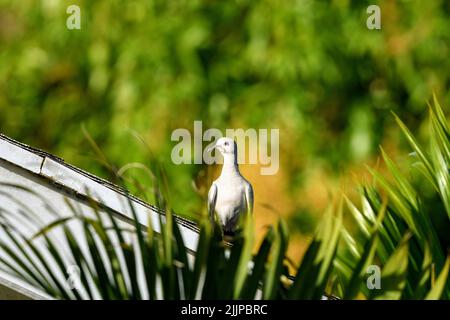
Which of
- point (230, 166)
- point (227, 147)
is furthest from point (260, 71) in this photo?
point (230, 166)

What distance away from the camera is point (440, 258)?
3242mm

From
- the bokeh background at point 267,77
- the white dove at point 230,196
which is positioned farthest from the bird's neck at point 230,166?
the bokeh background at point 267,77

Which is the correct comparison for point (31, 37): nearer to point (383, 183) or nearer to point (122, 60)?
point (122, 60)

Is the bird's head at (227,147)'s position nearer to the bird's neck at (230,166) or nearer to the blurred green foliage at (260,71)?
the bird's neck at (230,166)

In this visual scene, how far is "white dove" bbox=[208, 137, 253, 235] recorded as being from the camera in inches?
144

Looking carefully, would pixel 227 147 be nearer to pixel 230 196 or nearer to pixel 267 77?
pixel 230 196

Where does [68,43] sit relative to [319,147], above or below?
above

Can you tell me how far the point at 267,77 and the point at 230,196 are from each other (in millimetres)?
3219

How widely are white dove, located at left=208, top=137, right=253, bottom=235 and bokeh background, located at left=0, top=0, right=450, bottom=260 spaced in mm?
2832

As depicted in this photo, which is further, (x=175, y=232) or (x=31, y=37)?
(x=31, y=37)
